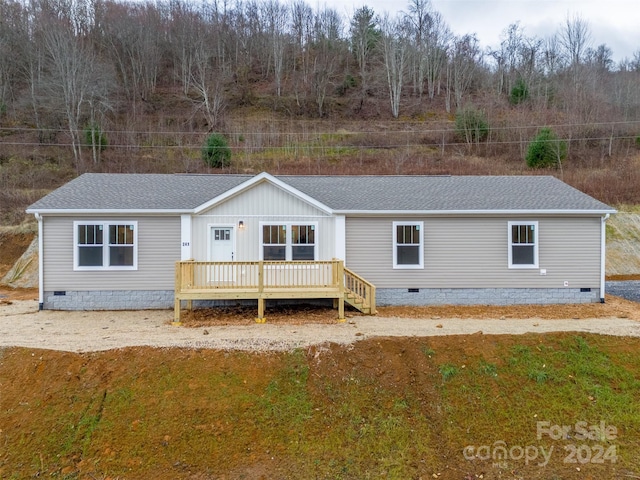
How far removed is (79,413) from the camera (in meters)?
5.91

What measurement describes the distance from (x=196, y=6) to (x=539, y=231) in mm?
48615

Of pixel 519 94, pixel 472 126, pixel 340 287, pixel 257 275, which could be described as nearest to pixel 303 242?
pixel 257 275

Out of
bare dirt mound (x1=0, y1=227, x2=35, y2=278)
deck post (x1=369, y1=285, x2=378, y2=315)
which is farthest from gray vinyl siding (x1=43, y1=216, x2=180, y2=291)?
bare dirt mound (x1=0, y1=227, x2=35, y2=278)

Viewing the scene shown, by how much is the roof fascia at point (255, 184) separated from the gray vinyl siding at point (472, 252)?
1.14 metres

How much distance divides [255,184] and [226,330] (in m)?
4.44

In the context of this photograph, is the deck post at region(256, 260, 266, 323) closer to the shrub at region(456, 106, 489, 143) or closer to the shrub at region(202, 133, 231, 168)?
the shrub at region(202, 133, 231, 168)

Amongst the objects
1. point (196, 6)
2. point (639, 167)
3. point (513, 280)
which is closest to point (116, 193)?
point (513, 280)

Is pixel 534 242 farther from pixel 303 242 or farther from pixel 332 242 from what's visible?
pixel 303 242

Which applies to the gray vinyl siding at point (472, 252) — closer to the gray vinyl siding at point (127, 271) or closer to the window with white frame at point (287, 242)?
the window with white frame at point (287, 242)

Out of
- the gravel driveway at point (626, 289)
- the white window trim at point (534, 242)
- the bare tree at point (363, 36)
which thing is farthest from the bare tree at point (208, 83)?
the gravel driveway at point (626, 289)

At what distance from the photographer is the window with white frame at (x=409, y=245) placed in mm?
11312

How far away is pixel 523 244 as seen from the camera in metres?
11.4

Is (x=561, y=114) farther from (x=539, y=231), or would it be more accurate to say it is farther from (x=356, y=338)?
(x=356, y=338)

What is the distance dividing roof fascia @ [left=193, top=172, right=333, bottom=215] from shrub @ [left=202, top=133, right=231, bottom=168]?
15294 mm
